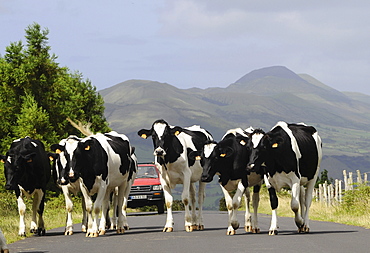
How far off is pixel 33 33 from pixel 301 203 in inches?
953

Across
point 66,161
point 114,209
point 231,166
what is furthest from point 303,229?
point 114,209

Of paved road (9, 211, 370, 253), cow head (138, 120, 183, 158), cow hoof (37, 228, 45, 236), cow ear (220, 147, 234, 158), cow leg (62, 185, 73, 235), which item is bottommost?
paved road (9, 211, 370, 253)

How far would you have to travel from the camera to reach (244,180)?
18.0m

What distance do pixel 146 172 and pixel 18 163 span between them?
15.7m

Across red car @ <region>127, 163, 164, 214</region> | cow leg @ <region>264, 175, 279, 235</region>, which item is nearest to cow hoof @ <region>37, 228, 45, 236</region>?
cow leg @ <region>264, 175, 279, 235</region>

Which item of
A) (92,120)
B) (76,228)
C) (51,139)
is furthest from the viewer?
(92,120)

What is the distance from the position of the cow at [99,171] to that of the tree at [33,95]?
1484 cm

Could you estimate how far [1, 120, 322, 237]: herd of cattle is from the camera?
1722 centimetres

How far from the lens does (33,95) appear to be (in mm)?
37562

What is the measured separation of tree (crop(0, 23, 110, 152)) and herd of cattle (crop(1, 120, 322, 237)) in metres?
15.0

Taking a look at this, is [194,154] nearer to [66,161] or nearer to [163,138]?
[163,138]

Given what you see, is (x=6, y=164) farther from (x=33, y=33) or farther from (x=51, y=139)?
(x=33, y=33)

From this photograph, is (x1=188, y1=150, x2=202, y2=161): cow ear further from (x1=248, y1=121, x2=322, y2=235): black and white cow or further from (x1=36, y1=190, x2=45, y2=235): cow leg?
(x1=36, y1=190, x2=45, y2=235): cow leg

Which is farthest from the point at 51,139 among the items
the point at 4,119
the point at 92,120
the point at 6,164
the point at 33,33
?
the point at 6,164
